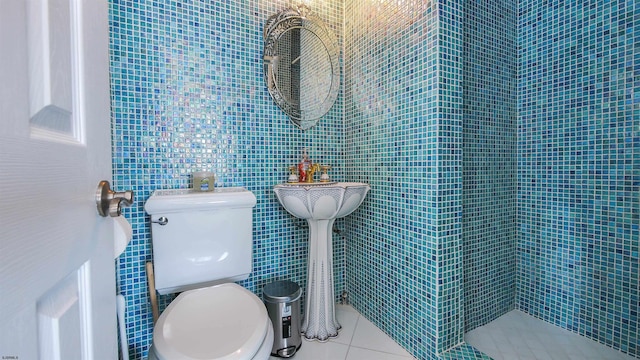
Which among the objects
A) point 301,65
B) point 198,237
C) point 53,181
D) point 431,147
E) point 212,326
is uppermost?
point 301,65

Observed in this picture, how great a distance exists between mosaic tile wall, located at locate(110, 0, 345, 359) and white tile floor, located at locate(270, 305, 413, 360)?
42 cm

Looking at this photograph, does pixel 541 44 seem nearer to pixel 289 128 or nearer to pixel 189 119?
pixel 289 128

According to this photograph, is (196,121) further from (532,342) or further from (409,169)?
(532,342)

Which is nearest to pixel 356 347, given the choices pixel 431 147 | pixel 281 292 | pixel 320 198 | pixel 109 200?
pixel 281 292

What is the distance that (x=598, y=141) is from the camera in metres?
1.52

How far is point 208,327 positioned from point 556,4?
7.95 feet

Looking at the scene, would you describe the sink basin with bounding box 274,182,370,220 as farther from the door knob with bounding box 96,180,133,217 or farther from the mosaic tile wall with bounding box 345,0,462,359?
the door knob with bounding box 96,180,133,217

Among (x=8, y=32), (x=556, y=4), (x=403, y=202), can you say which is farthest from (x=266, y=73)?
(x=556, y=4)

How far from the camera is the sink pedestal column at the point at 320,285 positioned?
1.62 m

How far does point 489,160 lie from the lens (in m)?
1.81

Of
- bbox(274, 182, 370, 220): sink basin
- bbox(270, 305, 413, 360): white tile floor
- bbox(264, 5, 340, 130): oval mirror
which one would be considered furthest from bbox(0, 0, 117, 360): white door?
bbox(264, 5, 340, 130): oval mirror

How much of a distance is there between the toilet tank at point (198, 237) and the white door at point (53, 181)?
0.80 metres

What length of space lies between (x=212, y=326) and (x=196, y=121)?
1050mm

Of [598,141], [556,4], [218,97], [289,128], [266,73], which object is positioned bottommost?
[598,141]
